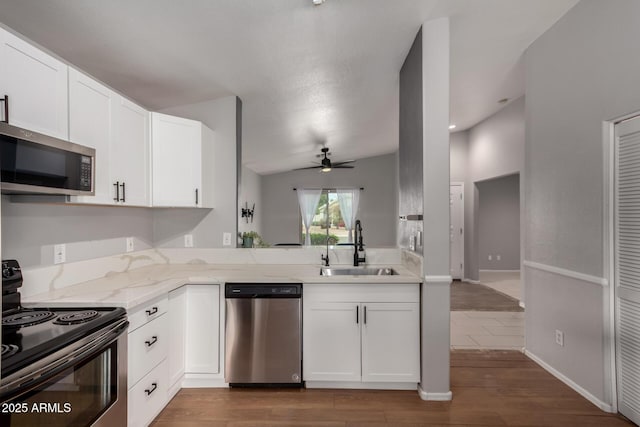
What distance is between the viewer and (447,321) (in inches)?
90.2

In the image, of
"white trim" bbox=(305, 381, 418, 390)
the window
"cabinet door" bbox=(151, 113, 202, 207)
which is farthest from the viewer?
the window

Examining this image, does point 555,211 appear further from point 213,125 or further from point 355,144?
point 355,144

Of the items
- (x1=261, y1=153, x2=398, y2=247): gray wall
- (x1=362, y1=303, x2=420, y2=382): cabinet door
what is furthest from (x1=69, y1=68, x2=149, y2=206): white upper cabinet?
(x1=261, y1=153, x2=398, y2=247): gray wall

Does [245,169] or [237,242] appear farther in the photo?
[245,169]

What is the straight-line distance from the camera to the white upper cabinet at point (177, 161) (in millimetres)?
2551

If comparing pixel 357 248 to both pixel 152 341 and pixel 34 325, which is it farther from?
pixel 34 325

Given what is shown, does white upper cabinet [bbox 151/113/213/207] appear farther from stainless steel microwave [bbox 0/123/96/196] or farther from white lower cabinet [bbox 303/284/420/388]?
white lower cabinet [bbox 303/284/420/388]

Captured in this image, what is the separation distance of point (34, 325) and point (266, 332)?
1353 millimetres

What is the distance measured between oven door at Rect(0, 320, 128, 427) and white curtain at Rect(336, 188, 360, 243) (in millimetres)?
5771

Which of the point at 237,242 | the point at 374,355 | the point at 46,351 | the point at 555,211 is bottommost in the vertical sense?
the point at 374,355

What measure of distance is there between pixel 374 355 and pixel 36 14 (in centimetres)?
294

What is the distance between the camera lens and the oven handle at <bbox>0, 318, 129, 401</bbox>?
3.61ft

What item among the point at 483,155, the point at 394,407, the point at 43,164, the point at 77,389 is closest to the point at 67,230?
the point at 43,164

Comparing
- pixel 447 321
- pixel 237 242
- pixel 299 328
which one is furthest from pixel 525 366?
pixel 237 242
